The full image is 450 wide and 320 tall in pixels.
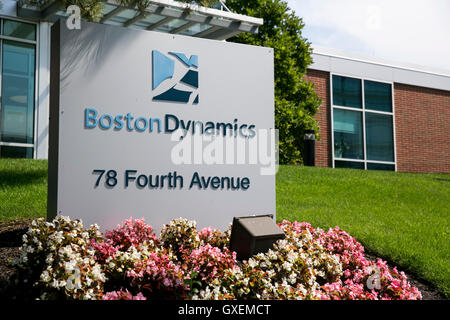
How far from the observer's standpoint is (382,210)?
312 inches

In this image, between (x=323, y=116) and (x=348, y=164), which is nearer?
(x=323, y=116)

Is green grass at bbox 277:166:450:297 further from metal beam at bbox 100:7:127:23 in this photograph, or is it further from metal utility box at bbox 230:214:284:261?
metal beam at bbox 100:7:127:23

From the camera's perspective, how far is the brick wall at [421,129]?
18719 millimetres

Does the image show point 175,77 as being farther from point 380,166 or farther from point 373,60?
point 373,60

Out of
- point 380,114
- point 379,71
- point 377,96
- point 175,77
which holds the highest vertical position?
point 379,71

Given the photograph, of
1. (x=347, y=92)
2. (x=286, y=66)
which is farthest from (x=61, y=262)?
(x=347, y=92)

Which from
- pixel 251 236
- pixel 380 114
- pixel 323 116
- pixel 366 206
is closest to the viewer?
pixel 251 236

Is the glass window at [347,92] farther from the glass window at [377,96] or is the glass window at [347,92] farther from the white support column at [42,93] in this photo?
the white support column at [42,93]

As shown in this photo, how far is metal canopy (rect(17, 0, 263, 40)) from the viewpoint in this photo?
9.97 m

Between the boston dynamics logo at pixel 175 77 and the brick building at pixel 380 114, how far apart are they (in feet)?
39.1

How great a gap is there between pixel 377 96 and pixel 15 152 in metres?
13.1

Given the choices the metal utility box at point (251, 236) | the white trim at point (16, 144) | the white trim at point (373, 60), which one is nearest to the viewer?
the metal utility box at point (251, 236)

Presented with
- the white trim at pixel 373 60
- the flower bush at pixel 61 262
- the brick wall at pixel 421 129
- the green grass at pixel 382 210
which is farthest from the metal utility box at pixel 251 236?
the brick wall at pixel 421 129
